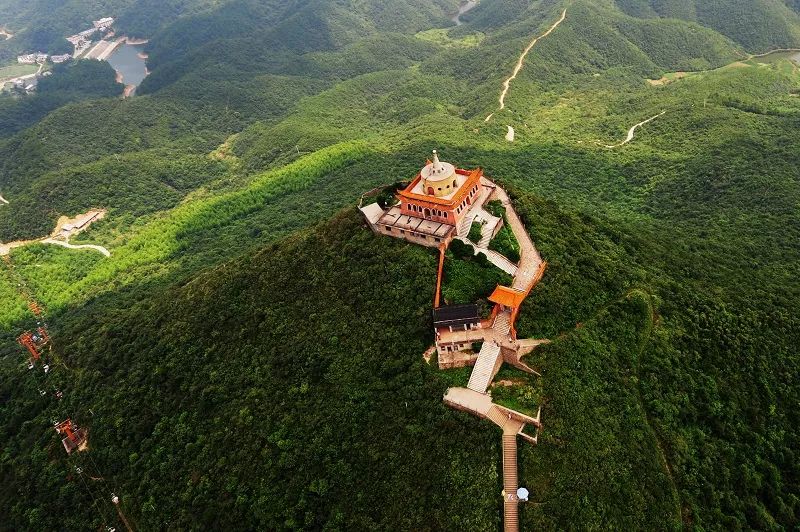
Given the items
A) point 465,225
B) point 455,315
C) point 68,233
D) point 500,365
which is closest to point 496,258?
point 465,225

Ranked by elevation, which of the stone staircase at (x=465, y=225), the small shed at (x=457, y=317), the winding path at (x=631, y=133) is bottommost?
the winding path at (x=631, y=133)

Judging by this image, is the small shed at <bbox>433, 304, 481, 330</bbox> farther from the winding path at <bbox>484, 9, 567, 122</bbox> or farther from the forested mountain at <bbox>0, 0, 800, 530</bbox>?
the winding path at <bbox>484, 9, 567, 122</bbox>

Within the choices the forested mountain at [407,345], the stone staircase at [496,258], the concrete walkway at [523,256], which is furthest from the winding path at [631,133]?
the stone staircase at [496,258]

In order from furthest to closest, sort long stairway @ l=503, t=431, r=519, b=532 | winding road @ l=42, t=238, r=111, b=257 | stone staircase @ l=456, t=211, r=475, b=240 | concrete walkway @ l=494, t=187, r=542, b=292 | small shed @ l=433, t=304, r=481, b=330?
winding road @ l=42, t=238, r=111, b=257, stone staircase @ l=456, t=211, r=475, b=240, concrete walkway @ l=494, t=187, r=542, b=292, small shed @ l=433, t=304, r=481, b=330, long stairway @ l=503, t=431, r=519, b=532

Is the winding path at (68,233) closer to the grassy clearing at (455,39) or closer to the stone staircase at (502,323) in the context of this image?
the stone staircase at (502,323)

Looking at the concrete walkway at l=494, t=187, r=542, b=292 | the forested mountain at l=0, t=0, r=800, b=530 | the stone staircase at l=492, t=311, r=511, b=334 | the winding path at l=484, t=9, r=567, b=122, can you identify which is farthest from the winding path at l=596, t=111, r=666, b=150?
the stone staircase at l=492, t=311, r=511, b=334

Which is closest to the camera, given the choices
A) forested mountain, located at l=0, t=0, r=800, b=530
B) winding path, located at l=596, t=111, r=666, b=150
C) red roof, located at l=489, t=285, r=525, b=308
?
forested mountain, located at l=0, t=0, r=800, b=530

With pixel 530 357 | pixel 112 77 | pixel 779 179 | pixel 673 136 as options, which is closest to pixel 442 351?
pixel 530 357

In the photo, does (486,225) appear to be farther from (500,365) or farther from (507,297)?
(500,365)
